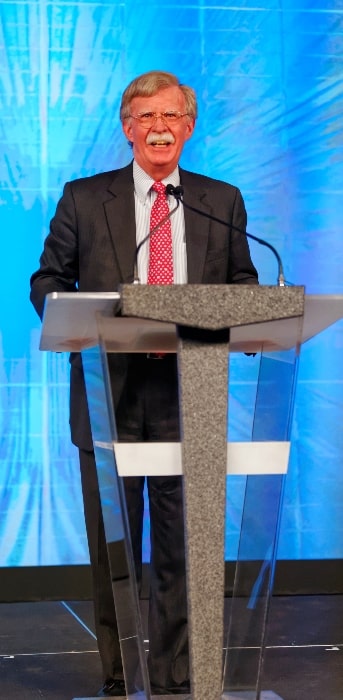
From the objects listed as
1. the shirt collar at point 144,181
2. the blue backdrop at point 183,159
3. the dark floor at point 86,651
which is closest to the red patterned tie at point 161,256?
the shirt collar at point 144,181

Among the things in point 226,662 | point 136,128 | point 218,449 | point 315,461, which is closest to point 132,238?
point 136,128

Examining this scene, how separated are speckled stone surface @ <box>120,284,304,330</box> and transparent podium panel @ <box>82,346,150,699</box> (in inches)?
7.4

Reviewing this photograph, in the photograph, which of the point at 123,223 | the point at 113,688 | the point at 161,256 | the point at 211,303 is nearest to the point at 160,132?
the point at 123,223

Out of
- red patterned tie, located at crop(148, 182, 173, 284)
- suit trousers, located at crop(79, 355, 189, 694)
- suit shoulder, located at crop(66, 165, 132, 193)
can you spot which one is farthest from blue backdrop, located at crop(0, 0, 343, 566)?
suit trousers, located at crop(79, 355, 189, 694)

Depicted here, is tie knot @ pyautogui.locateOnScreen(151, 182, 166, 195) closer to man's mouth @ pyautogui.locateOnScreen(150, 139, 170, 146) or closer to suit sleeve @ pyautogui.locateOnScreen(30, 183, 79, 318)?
man's mouth @ pyautogui.locateOnScreen(150, 139, 170, 146)

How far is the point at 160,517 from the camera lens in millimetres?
A: 2008

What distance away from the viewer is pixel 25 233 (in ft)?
12.8

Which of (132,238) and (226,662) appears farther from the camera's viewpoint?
(132,238)

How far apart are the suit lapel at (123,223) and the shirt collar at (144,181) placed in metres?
0.02

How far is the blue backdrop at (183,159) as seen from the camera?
388 cm

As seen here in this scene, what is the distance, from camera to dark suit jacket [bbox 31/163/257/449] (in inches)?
95.9

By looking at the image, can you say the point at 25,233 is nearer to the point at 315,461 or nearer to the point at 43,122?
the point at 43,122

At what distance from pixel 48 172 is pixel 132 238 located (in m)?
1.56

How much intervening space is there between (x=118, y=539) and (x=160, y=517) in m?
0.11
